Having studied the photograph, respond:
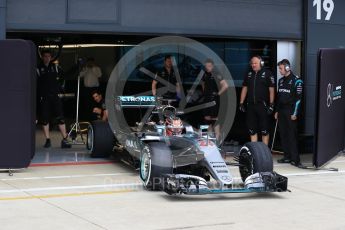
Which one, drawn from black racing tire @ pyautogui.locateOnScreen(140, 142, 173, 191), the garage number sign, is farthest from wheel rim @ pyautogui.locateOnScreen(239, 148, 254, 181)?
the garage number sign

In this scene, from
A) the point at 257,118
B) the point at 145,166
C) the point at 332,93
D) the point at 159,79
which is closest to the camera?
the point at 145,166

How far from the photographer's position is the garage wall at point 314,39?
13.2 meters

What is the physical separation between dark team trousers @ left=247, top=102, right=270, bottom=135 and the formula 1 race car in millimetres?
2340

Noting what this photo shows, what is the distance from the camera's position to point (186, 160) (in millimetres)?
8766

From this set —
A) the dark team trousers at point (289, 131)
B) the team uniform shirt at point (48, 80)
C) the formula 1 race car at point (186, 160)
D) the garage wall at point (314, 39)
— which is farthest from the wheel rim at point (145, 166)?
the garage wall at point (314, 39)

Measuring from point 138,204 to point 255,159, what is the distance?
1.84m

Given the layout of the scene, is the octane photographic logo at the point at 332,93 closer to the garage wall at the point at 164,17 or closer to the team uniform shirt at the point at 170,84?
the garage wall at the point at 164,17

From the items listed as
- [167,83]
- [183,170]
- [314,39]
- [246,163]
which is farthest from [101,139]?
[314,39]

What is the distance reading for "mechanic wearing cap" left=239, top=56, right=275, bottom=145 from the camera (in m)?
11.9

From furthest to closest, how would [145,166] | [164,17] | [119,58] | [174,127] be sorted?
[119,58] < [164,17] < [174,127] < [145,166]

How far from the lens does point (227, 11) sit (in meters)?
12.3

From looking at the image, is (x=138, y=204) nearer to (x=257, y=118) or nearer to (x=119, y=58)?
(x=257, y=118)

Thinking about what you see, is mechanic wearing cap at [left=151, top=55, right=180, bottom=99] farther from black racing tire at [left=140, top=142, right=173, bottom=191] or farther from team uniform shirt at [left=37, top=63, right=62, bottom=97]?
black racing tire at [left=140, top=142, right=173, bottom=191]

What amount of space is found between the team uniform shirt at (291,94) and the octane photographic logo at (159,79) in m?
1.83
